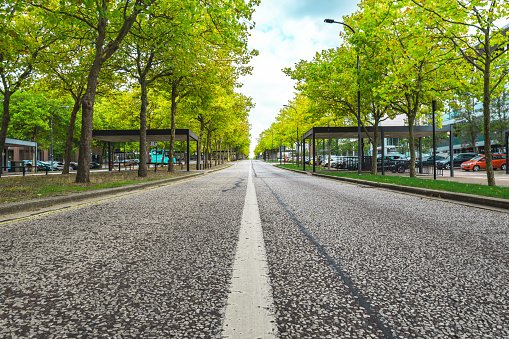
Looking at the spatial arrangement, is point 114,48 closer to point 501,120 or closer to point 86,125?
point 86,125

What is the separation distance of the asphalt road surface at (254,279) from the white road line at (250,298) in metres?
0.01

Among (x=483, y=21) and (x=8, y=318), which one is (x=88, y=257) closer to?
(x=8, y=318)

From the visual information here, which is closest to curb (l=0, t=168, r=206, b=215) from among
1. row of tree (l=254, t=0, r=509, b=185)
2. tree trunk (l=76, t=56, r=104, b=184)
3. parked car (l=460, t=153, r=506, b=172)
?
tree trunk (l=76, t=56, r=104, b=184)

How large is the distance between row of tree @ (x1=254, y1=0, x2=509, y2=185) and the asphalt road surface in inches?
347

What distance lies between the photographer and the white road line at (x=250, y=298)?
1.80 m

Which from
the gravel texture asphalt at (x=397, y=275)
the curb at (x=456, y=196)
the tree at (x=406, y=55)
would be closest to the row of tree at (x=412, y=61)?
the tree at (x=406, y=55)

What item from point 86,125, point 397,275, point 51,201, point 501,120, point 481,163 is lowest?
point 397,275

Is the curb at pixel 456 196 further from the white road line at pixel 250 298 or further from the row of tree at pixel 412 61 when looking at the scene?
the white road line at pixel 250 298

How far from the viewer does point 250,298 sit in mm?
2225

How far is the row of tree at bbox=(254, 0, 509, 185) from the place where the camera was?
35.8ft

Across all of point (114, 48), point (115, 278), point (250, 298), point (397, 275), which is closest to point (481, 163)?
point (114, 48)

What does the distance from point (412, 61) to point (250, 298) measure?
1300 cm

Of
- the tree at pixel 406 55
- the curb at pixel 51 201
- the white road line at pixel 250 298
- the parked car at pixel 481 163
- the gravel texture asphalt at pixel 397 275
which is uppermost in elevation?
the tree at pixel 406 55

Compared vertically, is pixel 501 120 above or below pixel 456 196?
above
